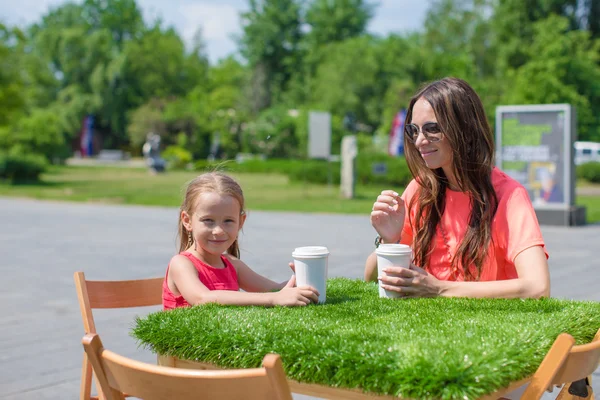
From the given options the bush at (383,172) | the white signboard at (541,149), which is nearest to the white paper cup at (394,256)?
the white signboard at (541,149)

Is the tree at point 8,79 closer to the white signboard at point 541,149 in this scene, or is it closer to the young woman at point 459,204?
the white signboard at point 541,149

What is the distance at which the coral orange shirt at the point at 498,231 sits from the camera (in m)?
2.54

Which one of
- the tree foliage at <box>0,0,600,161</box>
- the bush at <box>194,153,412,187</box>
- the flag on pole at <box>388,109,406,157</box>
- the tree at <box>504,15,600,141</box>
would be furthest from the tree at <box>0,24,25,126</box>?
the tree at <box>504,15,600,141</box>

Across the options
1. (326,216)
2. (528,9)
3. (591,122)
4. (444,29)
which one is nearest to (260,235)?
(326,216)

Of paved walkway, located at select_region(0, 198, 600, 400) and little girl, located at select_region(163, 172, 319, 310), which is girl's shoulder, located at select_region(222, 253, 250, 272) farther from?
paved walkway, located at select_region(0, 198, 600, 400)

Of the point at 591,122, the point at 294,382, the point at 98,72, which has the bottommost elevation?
the point at 294,382

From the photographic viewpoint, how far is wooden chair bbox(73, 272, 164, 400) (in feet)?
8.68

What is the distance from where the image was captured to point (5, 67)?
28516mm

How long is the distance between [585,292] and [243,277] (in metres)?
4.95

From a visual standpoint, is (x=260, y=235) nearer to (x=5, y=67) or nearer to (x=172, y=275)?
(x=172, y=275)

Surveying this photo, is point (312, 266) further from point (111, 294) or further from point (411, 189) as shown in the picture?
point (111, 294)

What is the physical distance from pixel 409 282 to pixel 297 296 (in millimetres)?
374

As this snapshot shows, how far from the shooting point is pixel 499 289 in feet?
7.84

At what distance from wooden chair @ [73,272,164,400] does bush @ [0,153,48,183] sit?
28338 mm
